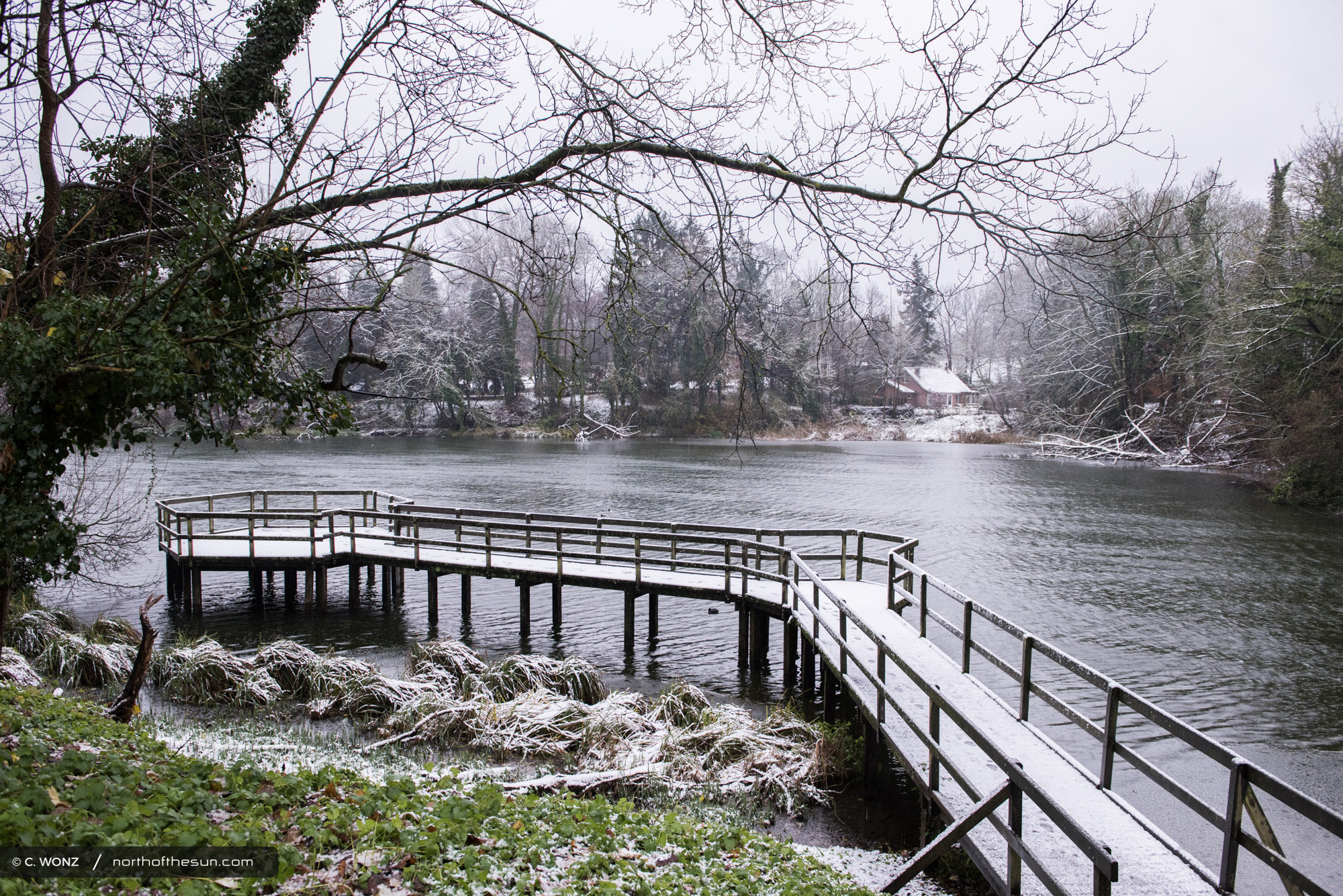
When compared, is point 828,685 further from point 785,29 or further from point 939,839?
point 785,29

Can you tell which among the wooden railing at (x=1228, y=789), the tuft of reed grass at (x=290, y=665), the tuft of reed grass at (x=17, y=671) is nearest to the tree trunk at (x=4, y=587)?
the tuft of reed grass at (x=17, y=671)

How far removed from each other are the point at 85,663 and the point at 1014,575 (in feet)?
58.7

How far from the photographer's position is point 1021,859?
14.9 feet

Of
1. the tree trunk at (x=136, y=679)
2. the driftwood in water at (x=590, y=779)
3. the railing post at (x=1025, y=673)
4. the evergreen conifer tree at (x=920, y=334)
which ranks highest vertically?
the evergreen conifer tree at (x=920, y=334)

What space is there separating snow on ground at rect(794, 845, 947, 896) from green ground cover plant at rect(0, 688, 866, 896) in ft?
1.32

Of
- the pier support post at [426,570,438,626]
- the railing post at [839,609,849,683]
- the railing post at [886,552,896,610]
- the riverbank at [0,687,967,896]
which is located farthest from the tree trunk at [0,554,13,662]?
the pier support post at [426,570,438,626]

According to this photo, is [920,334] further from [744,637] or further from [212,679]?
[212,679]

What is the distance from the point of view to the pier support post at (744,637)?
13.0 metres

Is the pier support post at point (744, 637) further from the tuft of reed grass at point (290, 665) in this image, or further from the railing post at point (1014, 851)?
the railing post at point (1014, 851)

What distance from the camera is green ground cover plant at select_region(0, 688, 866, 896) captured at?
3965 millimetres

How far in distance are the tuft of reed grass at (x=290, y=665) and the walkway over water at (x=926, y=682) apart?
3803 millimetres

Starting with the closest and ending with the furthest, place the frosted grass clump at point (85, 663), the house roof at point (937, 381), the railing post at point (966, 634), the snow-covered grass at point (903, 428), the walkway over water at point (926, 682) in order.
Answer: the walkway over water at point (926, 682)
the railing post at point (966, 634)
the frosted grass clump at point (85, 663)
the snow-covered grass at point (903, 428)
the house roof at point (937, 381)

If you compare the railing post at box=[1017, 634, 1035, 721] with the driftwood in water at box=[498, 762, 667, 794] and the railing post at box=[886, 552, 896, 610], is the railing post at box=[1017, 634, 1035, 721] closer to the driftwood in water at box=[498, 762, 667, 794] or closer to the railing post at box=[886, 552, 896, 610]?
the driftwood in water at box=[498, 762, 667, 794]

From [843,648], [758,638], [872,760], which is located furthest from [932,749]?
[758,638]
